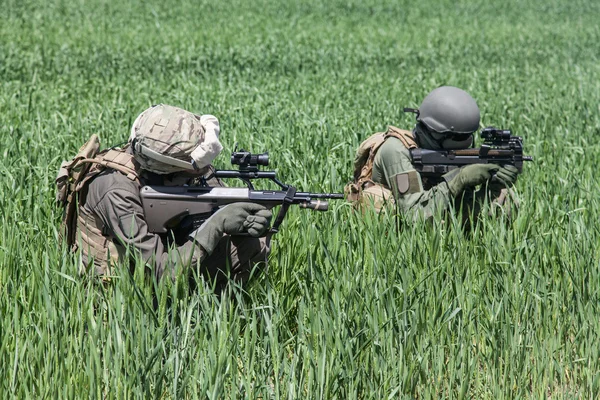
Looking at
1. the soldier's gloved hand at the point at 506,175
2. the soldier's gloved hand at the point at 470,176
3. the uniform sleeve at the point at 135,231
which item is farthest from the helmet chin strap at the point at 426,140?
the uniform sleeve at the point at 135,231

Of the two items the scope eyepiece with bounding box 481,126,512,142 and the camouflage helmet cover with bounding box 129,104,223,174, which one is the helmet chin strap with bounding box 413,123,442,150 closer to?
the scope eyepiece with bounding box 481,126,512,142

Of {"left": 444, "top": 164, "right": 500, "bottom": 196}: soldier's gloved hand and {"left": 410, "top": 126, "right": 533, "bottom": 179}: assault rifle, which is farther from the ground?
{"left": 410, "top": 126, "right": 533, "bottom": 179}: assault rifle

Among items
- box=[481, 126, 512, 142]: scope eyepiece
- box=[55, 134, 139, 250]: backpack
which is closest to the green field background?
box=[55, 134, 139, 250]: backpack

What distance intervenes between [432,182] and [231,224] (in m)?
1.67

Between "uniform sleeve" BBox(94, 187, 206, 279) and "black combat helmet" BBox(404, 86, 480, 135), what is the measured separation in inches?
67.8

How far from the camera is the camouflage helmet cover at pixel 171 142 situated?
3.64 meters

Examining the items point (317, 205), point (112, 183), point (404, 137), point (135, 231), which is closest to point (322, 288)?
point (317, 205)

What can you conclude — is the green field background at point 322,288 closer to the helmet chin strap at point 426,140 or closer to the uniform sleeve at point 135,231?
the uniform sleeve at point 135,231

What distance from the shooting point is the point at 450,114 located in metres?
4.77

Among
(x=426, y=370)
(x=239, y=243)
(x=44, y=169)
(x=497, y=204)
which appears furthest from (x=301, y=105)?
(x=426, y=370)

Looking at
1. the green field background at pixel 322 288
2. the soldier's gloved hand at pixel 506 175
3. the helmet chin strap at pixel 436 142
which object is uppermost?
the helmet chin strap at pixel 436 142

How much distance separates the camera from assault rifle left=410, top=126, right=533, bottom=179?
15.6 feet

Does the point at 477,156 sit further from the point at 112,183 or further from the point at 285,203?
the point at 112,183

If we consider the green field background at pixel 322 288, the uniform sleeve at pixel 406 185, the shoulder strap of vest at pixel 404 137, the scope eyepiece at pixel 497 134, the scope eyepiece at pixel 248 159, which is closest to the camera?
the green field background at pixel 322 288
